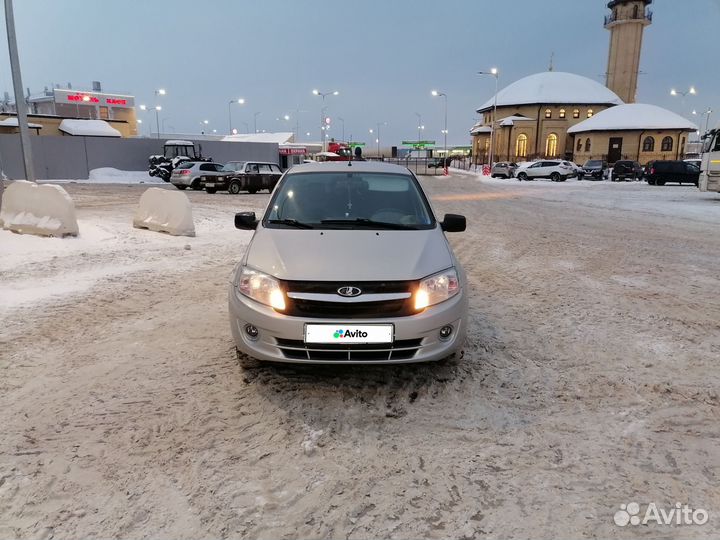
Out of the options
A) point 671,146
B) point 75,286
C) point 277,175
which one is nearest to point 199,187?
point 277,175

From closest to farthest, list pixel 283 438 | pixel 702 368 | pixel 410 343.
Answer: pixel 283 438 < pixel 410 343 < pixel 702 368

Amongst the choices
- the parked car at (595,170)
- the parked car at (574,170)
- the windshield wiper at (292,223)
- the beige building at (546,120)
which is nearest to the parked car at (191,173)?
the windshield wiper at (292,223)

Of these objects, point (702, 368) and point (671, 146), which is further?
point (671, 146)

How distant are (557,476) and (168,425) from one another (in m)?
2.53

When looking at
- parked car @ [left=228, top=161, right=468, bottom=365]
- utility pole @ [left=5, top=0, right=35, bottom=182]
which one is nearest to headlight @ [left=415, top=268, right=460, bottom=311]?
parked car @ [left=228, top=161, right=468, bottom=365]

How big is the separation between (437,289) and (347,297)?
72 centimetres

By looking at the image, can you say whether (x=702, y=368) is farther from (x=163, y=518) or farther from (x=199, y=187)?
(x=199, y=187)

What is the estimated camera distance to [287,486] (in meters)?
2.79

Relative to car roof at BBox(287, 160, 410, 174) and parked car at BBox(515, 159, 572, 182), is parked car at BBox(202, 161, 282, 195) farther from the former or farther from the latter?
parked car at BBox(515, 159, 572, 182)

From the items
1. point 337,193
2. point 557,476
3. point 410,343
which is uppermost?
point 337,193

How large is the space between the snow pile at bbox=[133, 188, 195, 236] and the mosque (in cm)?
5294

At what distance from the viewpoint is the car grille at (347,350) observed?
3.49 m

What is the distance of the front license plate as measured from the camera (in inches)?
136

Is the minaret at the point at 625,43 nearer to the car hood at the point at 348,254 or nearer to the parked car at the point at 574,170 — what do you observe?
the parked car at the point at 574,170
